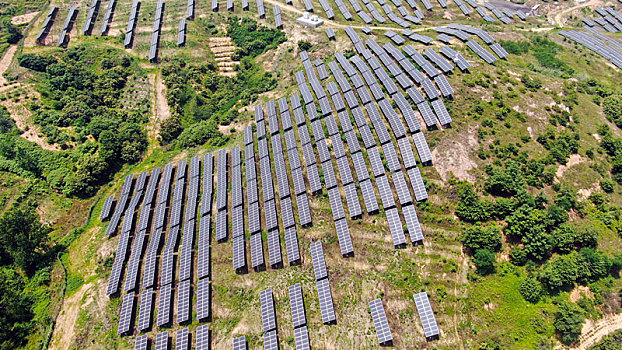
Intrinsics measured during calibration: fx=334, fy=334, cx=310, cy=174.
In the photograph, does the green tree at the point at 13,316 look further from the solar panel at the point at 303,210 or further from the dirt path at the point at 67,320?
the solar panel at the point at 303,210

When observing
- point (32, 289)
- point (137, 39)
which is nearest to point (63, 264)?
point (32, 289)

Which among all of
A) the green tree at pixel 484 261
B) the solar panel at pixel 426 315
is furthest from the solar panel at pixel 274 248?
the green tree at pixel 484 261

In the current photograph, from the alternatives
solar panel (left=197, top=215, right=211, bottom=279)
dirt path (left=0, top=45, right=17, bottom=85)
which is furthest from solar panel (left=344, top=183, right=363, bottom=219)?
dirt path (left=0, top=45, right=17, bottom=85)

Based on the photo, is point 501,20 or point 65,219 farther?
point 501,20

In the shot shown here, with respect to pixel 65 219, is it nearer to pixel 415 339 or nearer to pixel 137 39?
pixel 137 39

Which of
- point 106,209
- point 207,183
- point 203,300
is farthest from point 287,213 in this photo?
point 106,209
